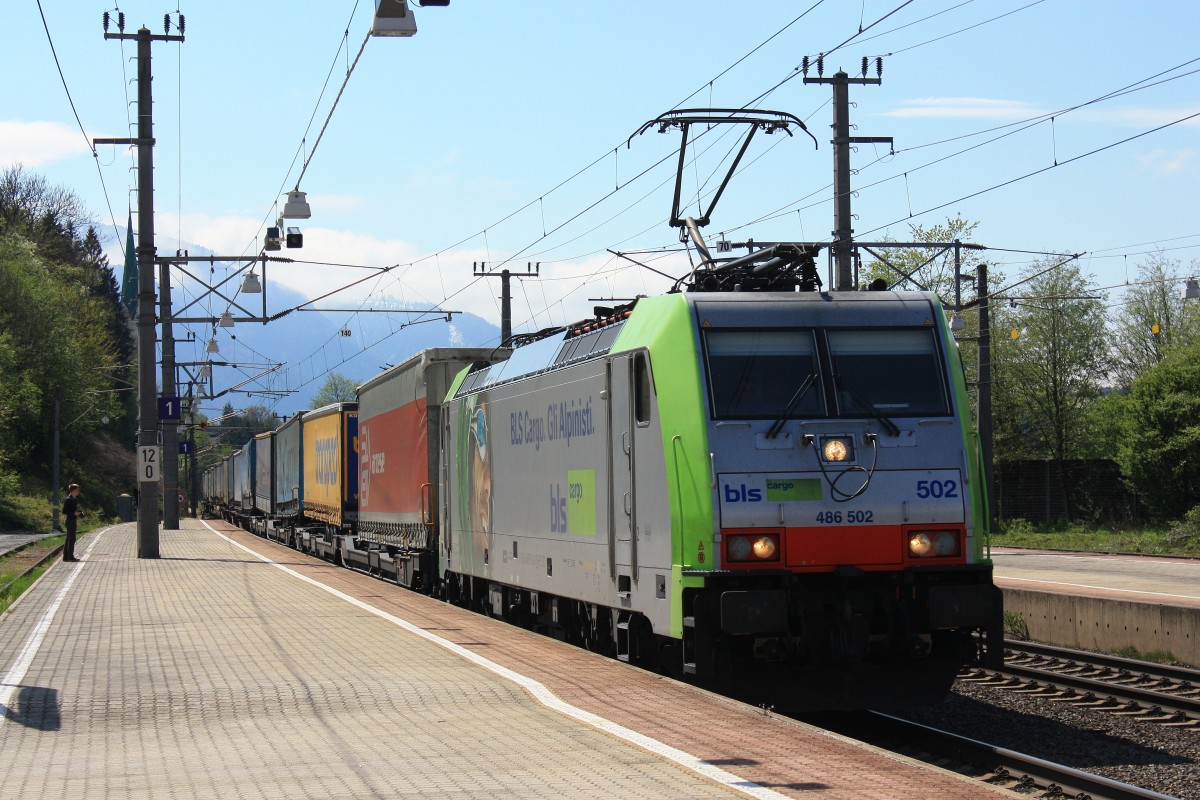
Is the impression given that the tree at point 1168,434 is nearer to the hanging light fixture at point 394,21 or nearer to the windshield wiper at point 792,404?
the windshield wiper at point 792,404

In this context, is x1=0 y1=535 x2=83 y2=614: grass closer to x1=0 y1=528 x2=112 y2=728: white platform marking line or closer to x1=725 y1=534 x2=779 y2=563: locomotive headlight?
x1=0 y1=528 x2=112 y2=728: white platform marking line

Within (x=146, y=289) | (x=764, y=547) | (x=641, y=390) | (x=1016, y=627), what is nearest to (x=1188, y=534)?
(x=1016, y=627)

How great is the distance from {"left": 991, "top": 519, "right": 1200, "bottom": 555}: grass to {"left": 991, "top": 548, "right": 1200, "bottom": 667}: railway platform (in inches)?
337

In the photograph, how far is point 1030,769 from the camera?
873 centimetres

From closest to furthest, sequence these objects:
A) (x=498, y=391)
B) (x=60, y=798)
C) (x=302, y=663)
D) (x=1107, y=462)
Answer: (x=60, y=798) < (x=302, y=663) < (x=498, y=391) < (x=1107, y=462)

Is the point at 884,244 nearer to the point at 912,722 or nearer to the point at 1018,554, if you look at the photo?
the point at 1018,554

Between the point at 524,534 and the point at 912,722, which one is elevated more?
the point at 524,534

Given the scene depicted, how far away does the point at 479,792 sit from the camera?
6898mm

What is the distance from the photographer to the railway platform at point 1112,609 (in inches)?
591

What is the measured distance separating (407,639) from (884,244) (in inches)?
732

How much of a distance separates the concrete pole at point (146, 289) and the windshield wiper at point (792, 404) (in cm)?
2087

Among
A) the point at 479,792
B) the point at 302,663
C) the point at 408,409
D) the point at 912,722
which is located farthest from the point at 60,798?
the point at 408,409

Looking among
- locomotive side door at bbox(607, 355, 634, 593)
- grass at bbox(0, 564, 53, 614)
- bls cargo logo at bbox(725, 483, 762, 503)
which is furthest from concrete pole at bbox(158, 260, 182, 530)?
bls cargo logo at bbox(725, 483, 762, 503)

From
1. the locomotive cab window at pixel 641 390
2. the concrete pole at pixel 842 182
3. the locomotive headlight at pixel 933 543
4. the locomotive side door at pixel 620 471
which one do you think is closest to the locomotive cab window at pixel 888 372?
the locomotive headlight at pixel 933 543
